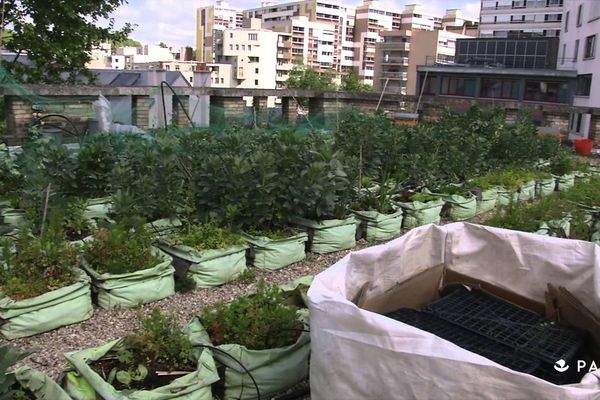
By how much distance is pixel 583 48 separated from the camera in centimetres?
3600

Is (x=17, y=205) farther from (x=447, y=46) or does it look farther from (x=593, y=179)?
(x=447, y=46)

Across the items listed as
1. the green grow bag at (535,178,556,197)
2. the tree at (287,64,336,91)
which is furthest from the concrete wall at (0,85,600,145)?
the tree at (287,64,336,91)

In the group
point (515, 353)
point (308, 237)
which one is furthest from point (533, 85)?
point (515, 353)

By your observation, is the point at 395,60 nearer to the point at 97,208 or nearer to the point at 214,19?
the point at 214,19

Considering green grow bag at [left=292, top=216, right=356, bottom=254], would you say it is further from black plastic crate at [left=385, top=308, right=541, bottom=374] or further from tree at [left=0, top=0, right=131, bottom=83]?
tree at [left=0, top=0, right=131, bottom=83]

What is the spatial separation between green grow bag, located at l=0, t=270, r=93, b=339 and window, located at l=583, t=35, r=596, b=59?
36.0 meters

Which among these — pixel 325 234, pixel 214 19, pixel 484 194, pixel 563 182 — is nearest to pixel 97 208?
pixel 325 234

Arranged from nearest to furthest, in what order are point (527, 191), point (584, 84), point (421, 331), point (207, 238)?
point (421, 331) → point (207, 238) → point (527, 191) → point (584, 84)

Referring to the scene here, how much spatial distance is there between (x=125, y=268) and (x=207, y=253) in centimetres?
72

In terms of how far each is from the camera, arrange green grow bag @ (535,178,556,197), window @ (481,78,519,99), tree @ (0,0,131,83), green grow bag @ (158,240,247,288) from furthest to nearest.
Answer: window @ (481,78,519,99), tree @ (0,0,131,83), green grow bag @ (535,178,556,197), green grow bag @ (158,240,247,288)

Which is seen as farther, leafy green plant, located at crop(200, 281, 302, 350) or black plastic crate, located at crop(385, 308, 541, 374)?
leafy green plant, located at crop(200, 281, 302, 350)

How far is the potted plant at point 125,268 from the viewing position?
4.18 m

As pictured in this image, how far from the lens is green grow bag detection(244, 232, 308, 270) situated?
5.16 m

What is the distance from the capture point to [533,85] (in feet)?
133
